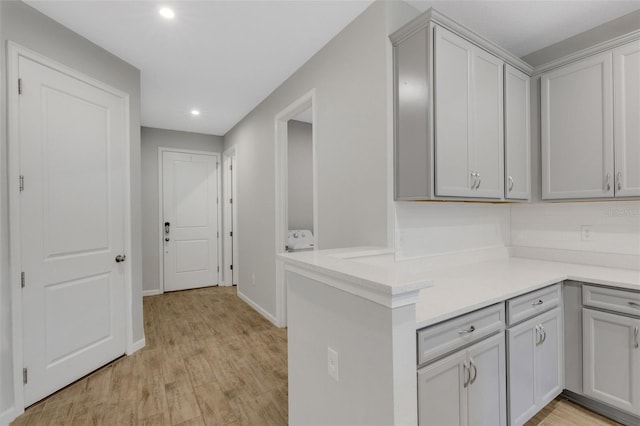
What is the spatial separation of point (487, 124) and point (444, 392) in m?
1.70

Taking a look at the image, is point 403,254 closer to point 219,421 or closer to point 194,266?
point 219,421

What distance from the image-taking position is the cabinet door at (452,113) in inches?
71.1

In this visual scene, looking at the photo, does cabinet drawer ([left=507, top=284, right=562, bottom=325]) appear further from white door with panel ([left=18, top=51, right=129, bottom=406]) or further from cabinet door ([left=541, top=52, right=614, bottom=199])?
white door with panel ([left=18, top=51, right=129, bottom=406])

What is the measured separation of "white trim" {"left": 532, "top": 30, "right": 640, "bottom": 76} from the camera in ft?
6.48

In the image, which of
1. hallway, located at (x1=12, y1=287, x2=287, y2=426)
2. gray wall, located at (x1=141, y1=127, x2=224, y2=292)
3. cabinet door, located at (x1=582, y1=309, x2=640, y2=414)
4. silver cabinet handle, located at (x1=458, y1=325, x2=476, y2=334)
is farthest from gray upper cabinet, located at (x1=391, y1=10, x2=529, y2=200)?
gray wall, located at (x1=141, y1=127, x2=224, y2=292)

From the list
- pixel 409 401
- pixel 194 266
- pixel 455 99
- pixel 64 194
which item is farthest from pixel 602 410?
pixel 194 266

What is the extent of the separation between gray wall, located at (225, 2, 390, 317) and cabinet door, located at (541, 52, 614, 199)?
142cm

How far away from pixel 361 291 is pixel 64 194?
2.40 metres

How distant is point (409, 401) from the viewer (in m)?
1.10

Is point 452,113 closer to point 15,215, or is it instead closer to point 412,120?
point 412,120

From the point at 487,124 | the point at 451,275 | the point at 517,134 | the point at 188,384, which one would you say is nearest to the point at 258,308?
the point at 188,384

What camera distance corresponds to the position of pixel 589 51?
2.14 m

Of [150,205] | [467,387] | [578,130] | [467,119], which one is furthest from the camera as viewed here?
[150,205]

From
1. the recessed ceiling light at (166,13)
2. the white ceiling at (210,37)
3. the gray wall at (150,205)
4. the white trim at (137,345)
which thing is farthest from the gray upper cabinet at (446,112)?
the gray wall at (150,205)
